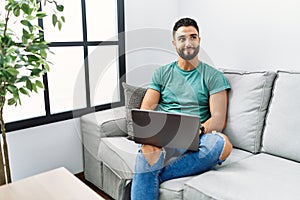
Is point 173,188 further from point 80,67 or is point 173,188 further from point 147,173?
point 80,67

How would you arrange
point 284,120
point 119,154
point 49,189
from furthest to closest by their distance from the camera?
point 119,154 < point 284,120 < point 49,189

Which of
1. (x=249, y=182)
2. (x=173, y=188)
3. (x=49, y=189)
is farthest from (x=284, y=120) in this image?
(x=49, y=189)

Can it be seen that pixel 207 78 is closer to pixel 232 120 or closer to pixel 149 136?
pixel 232 120

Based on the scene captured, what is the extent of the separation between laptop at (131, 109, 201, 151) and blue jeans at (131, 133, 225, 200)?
0.05m

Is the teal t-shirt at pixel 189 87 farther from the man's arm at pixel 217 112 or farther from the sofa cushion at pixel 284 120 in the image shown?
the sofa cushion at pixel 284 120

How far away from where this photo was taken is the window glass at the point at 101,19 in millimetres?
2285


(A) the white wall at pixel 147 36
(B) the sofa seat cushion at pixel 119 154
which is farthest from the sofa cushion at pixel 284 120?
(A) the white wall at pixel 147 36

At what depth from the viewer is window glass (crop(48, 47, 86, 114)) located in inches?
83.8

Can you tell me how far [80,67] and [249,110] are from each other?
1346mm

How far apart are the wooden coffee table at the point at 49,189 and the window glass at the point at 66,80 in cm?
85

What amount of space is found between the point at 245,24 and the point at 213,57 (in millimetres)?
395

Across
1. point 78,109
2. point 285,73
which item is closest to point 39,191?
point 78,109

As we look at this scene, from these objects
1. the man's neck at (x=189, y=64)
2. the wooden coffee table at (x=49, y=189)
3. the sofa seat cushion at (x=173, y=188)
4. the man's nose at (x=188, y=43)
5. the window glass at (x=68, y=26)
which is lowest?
the sofa seat cushion at (x=173, y=188)

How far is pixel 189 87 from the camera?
1.82m
